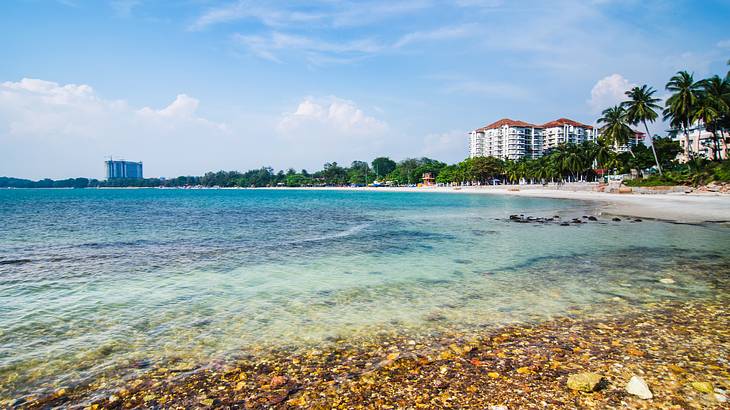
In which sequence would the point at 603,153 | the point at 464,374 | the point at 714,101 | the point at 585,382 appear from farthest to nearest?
the point at 603,153
the point at 714,101
the point at 464,374
the point at 585,382

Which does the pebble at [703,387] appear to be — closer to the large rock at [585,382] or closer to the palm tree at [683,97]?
the large rock at [585,382]

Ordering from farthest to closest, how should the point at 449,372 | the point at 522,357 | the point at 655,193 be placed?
1. the point at 655,193
2. the point at 522,357
3. the point at 449,372

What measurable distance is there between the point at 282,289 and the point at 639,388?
891 centimetres

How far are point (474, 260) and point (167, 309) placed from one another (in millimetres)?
11288

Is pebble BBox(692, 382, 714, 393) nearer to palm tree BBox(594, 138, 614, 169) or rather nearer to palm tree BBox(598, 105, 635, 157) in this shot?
palm tree BBox(598, 105, 635, 157)

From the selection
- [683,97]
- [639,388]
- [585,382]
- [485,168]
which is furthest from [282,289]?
[485,168]

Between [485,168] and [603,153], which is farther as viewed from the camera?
[485,168]

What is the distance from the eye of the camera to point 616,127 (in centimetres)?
8569

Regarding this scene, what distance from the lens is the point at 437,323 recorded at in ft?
26.8

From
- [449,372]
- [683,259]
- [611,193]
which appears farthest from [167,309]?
[611,193]

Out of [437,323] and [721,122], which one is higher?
[721,122]

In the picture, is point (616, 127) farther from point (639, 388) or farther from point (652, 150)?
point (639, 388)

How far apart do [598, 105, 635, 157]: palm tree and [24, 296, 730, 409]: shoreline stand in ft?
307

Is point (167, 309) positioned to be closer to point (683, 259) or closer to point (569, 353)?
point (569, 353)
